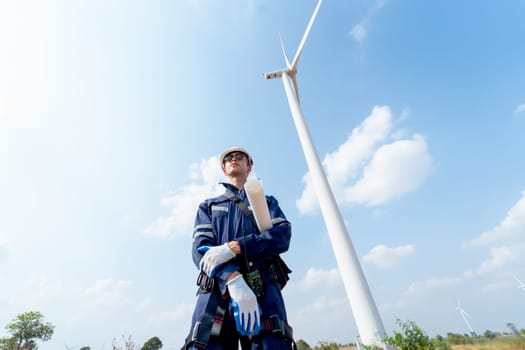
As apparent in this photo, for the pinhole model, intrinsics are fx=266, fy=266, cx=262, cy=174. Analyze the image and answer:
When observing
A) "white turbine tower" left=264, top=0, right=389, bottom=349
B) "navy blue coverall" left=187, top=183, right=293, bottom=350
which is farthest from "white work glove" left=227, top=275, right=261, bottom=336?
"white turbine tower" left=264, top=0, right=389, bottom=349

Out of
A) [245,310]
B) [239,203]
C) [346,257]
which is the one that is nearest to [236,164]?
[239,203]

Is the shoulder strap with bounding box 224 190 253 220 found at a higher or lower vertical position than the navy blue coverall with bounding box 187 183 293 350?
higher

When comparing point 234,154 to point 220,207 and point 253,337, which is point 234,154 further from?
point 253,337

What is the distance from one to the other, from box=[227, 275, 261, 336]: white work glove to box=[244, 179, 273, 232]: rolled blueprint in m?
0.78

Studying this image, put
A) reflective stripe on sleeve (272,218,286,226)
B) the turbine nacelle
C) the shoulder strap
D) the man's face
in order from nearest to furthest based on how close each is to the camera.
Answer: reflective stripe on sleeve (272,218,286,226), the shoulder strap, the man's face, the turbine nacelle

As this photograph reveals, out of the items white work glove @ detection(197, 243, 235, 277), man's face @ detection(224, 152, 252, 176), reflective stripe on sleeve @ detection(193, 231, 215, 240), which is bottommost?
white work glove @ detection(197, 243, 235, 277)

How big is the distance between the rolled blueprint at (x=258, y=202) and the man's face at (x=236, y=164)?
1.23 metres

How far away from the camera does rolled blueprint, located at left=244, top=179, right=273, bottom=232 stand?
3014mm

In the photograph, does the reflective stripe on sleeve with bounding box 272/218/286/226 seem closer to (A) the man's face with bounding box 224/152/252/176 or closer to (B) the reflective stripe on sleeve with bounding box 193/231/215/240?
(B) the reflective stripe on sleeve with bounding box 193/231/215/240

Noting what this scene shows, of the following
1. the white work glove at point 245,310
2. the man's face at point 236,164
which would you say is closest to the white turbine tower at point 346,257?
the white work glove at point 245,310

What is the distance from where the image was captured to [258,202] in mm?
3109

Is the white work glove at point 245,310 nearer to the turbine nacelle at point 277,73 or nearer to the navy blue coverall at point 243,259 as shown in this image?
the navy blue coverall at point 243,259

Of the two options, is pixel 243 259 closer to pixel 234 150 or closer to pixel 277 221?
pixel 277 221

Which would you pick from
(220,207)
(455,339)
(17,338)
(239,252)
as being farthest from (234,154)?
(17,338)
